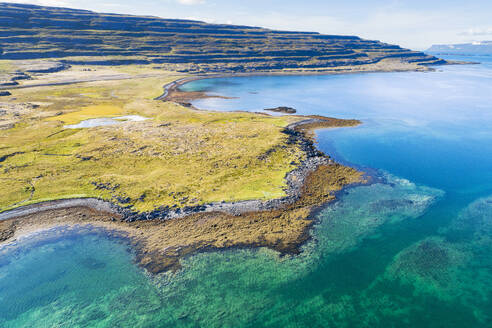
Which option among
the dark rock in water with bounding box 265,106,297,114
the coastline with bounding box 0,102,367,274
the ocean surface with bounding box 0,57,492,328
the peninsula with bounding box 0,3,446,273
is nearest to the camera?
the ocean surface with bounding box 0,57,492,328

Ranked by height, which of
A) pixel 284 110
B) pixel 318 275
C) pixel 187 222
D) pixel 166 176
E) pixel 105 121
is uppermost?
pixel 284 110

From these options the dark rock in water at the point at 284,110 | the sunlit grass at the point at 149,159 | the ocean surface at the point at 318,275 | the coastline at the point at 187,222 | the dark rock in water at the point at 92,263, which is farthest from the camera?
the dark rock in water at the point at 284,110

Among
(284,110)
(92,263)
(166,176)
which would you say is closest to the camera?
(92,263)

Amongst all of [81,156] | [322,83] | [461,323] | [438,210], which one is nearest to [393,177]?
[438,210]

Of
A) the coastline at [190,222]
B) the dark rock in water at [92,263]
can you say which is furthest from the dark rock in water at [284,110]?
the dark rock in water at [92,263]

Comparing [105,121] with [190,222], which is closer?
[190,222]

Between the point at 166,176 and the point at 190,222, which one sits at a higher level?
the point at 166,176

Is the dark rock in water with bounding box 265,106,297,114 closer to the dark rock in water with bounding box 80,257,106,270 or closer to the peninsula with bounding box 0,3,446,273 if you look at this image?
the peninsula with bounding box 0,3,446,273

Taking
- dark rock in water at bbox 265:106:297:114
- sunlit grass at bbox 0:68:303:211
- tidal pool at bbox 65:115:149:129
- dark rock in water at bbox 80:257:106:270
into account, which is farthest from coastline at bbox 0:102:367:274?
dark rock in water at bbox 265:106:297:114

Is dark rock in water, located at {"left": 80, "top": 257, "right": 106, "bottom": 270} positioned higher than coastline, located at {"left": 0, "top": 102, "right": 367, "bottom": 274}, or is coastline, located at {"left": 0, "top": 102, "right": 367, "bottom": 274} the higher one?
coastline, located at {"left": 0, "top": 102, "right": 367, "bottom": 274}

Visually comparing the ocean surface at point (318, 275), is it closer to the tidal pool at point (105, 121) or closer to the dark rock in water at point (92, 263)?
the dark rock in water at point (92, 263)

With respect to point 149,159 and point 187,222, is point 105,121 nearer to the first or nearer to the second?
point 149,159

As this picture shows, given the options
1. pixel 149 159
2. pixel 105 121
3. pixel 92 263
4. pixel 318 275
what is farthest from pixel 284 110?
pixel 92 263
